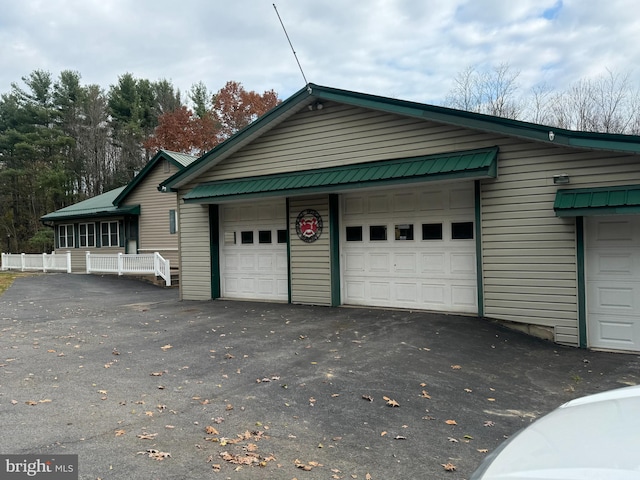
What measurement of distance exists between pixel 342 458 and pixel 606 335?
558 centimetres

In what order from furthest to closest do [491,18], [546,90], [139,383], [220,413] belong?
[546,90], [491,18], [139,383], [220,413]

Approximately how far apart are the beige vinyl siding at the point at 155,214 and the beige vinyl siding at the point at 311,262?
34.4 ft

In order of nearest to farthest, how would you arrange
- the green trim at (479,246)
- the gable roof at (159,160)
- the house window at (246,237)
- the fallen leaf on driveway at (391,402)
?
the fallen leaf on driveway at (391,402)
the green trim at (479,246)
the house window at (246,237)
the gable roof at (159,160)

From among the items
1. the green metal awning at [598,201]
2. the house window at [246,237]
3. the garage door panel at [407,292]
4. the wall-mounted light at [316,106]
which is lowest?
the garage door panel at [407,292]

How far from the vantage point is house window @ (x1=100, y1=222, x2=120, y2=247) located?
835 inches

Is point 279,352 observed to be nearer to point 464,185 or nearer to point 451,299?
point 451,299

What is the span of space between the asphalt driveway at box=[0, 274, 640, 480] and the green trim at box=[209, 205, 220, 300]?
2440 mm

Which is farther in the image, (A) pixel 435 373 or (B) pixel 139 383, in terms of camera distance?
(A) pixel 435 373

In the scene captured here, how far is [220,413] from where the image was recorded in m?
4.10

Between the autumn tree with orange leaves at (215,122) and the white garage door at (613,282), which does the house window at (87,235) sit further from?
the white garage door at (613,282)

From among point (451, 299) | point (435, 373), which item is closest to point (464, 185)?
point (451, 299)

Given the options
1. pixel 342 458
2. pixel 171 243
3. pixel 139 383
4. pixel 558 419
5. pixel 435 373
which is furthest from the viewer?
pixel 171 243

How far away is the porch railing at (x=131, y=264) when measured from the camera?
1755 cm

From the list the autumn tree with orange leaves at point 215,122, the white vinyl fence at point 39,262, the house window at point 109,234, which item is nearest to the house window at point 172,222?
the house window at point 109,234
